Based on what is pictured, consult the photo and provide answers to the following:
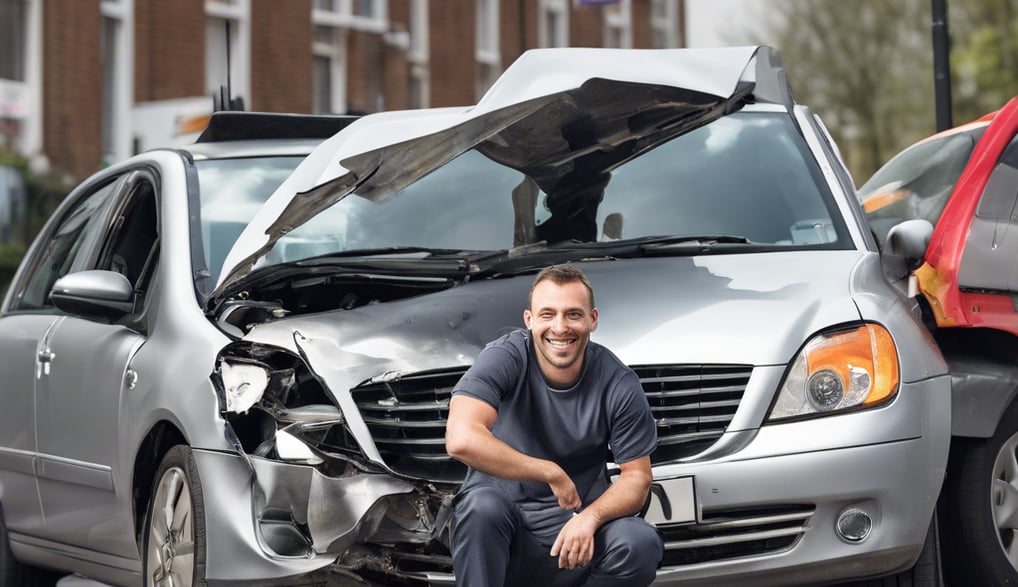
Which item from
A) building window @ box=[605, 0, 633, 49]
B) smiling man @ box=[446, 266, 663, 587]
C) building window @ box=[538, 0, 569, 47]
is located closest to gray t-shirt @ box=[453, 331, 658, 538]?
smiling man @ box=[446, 266, 663, 587]

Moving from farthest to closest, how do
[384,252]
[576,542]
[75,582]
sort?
[75,582]
[384,252]
[576,542]

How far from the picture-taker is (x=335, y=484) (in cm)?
502

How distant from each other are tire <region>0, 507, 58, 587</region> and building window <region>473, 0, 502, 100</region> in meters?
28.8

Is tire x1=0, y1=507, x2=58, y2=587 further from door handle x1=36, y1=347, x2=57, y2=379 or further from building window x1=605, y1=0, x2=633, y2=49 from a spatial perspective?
building window x1=605, y1=0, x2=633, y2=49

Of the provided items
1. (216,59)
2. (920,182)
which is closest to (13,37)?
(216,59)

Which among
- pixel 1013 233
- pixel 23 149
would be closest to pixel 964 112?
pixel 23 149

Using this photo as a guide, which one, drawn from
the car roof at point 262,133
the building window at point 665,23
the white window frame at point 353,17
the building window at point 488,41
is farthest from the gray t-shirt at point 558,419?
the building window at point 665,23

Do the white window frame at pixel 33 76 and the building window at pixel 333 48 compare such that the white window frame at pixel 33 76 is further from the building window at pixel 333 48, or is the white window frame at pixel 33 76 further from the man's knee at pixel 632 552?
the man's knee at pixel 632 552

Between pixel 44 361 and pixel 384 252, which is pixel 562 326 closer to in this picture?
pixel 384 252

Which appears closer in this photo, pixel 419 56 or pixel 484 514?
pixel 484 514

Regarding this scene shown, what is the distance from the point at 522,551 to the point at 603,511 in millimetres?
251

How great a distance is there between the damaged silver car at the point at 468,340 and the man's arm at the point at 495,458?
1.09 feet

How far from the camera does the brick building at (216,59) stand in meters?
24.4

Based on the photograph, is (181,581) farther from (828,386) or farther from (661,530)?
(828,386)
